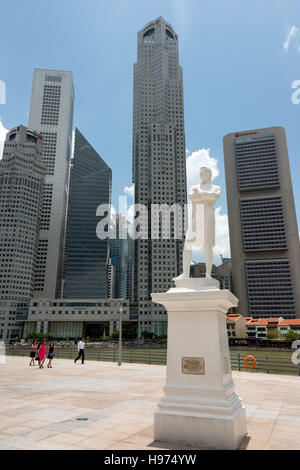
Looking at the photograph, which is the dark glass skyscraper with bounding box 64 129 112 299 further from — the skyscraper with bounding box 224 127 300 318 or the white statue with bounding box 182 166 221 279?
the white statue with bounding box 182 166 221 279

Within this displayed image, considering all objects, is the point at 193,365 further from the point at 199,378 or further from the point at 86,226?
the point at 86,226

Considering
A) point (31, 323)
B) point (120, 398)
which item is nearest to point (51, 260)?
point (31, 323)

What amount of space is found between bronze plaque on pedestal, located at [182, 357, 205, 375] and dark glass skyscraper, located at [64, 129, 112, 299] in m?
157

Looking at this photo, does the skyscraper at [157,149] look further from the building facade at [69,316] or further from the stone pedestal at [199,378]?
the stone pedestal at [199,378]

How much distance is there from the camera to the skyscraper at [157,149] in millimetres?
134500

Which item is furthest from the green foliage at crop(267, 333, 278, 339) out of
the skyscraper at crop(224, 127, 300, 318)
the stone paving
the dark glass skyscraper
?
the stone paving

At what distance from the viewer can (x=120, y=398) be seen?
9641 mm

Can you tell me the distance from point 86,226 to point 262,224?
304ft

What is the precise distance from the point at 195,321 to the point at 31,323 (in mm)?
135055

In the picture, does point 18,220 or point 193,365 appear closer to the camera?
point 193,365

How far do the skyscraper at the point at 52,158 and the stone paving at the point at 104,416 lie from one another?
6461 inches

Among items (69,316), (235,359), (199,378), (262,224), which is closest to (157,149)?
(262,224)

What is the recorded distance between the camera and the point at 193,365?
5527 millimetres
